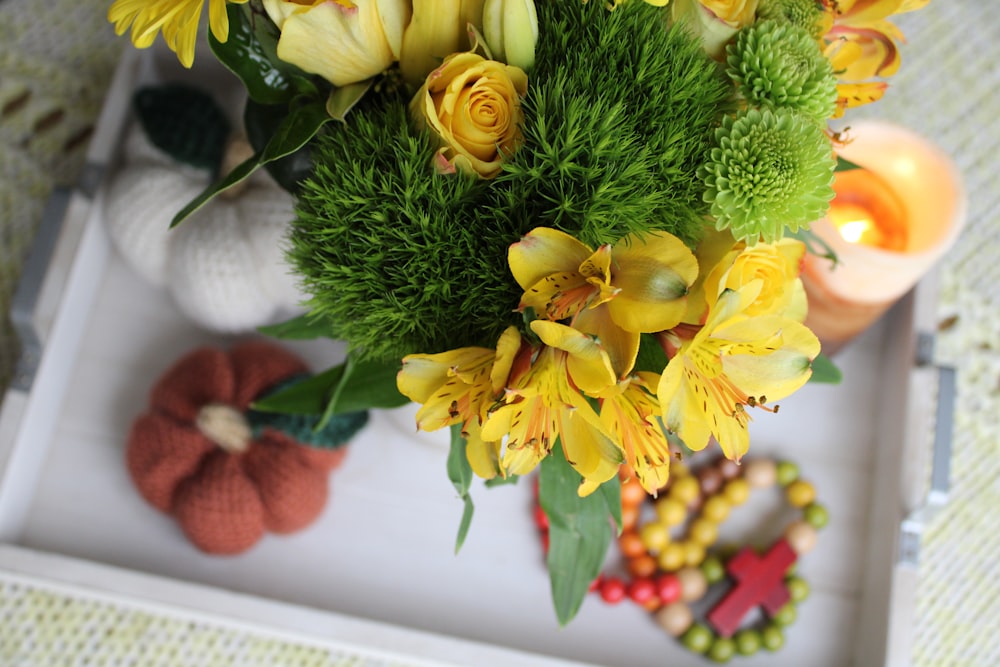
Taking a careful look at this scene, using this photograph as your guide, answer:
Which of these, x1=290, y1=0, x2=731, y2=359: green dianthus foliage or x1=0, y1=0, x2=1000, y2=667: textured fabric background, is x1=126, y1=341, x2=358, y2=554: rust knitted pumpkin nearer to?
x1=0, y1=0, x2=1000, y2=667: textured fabric background

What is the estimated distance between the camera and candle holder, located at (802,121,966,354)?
1.70ft

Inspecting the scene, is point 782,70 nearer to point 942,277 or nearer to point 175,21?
point 175,21

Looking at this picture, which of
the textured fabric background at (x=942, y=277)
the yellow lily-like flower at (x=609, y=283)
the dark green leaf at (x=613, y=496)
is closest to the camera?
the yellow lily-like flower at (x=609, y=283)

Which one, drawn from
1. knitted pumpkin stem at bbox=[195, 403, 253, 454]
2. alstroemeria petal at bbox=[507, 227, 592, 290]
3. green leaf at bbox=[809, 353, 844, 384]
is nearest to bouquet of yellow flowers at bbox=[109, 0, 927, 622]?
alstroemeria petal at bbox=[507, 227, 592, 290]

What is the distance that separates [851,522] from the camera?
2.05 ft

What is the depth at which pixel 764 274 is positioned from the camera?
35cm

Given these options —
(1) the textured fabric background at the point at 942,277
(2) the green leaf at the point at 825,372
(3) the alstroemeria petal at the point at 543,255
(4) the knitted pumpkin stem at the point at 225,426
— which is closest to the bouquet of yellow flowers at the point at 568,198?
(3) the alstroemeria petal at the point at 543,255

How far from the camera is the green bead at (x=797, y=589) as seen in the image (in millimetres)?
594

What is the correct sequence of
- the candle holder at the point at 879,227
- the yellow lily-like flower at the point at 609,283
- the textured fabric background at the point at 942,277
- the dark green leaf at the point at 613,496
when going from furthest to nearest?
1. the textured fabric background at the point at 942,277
2. the candle holder at the point at 879,227
3. the dark green leaf at the point at 613,496
4. the yellow lily-like flower at the point at 609,283

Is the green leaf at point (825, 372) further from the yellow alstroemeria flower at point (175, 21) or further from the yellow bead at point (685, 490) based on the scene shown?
the yellow alstroemeria flower at point (175, 21)

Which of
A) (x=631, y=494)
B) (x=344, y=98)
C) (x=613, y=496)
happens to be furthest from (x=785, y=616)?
(x=344, y=98)

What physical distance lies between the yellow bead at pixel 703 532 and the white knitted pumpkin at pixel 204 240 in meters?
0.32

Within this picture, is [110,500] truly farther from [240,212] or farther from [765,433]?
[765,433]

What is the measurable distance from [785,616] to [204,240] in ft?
1.53
